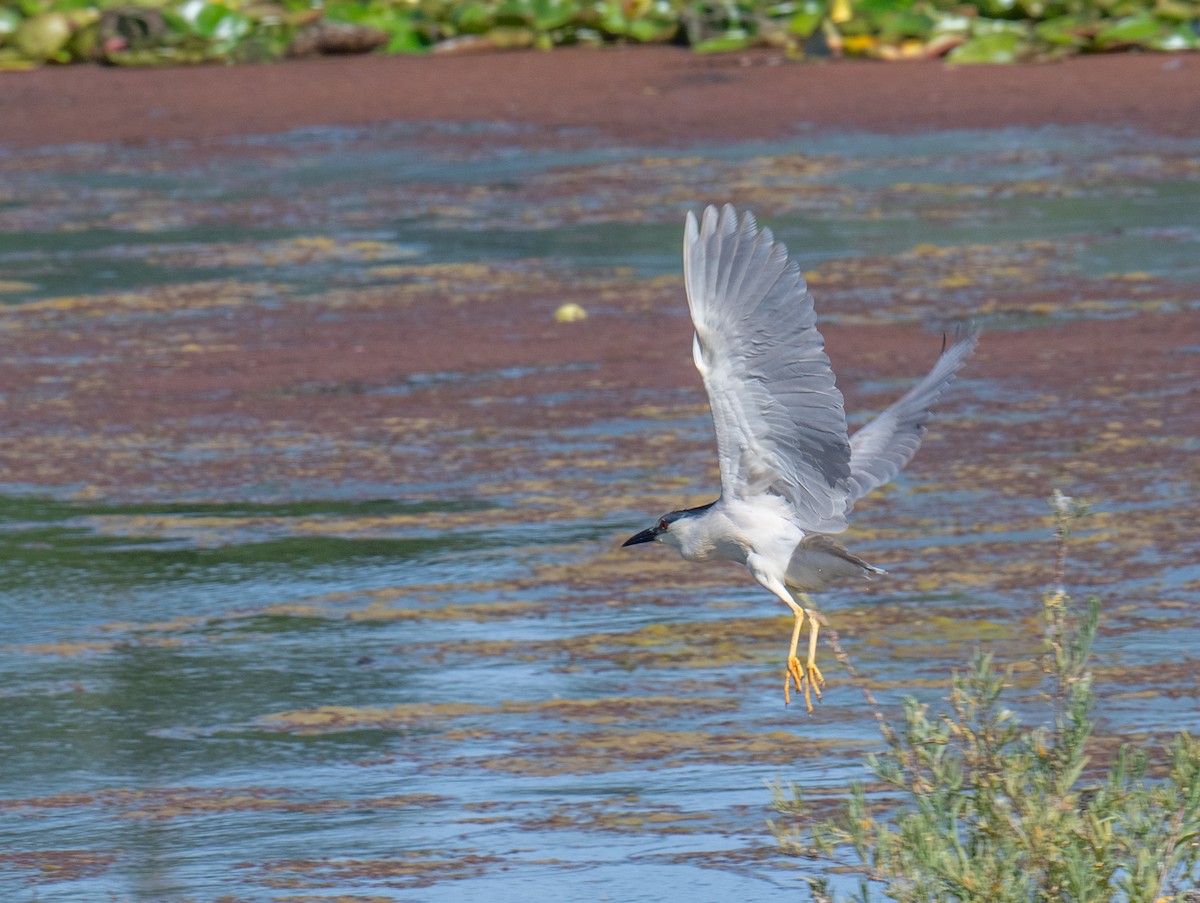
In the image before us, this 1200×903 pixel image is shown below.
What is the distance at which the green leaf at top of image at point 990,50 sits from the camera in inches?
784

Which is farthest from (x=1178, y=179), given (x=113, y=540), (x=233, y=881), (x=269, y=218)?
(x=233, y=881)

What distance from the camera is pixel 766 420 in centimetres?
502

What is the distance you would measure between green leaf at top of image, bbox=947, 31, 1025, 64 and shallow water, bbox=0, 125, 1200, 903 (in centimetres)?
500

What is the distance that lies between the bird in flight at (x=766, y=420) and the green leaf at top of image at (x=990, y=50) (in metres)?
15.2

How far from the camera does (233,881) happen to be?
493cm

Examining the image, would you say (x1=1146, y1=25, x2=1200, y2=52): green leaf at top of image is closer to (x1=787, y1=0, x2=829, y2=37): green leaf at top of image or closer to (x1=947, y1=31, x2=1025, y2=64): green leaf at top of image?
(x1=947, y1=31, x2=1025, y2=64): green leaf at top of image

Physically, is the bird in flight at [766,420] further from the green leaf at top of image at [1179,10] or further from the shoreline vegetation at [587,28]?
the green leaf at top of image at [1179,10]

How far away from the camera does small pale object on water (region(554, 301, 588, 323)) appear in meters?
11.6

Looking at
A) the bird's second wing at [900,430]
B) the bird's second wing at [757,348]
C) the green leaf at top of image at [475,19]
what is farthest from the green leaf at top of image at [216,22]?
the bird's second wing at [757,348]

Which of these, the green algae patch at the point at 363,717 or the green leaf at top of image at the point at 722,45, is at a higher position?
the green algae patch at the point at 363,717

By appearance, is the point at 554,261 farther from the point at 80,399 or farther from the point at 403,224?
the point at 80,399

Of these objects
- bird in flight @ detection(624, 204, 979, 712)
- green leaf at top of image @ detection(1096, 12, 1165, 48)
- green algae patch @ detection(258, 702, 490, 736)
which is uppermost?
bird in flight @ detection(624, 204, 979, 712)

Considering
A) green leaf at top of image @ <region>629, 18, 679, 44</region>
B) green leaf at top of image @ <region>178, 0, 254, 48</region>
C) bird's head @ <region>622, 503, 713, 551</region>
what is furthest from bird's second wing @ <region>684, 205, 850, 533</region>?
green leaf at top of image @ <region>178, 0, 254, 48</region>

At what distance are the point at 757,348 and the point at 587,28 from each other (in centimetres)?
1749
